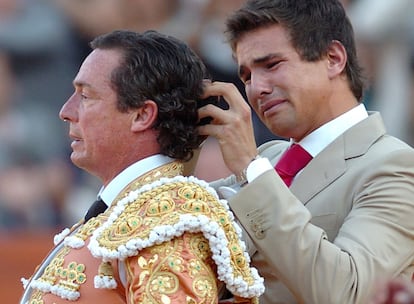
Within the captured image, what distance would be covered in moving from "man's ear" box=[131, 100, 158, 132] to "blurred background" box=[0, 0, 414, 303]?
2.84 m

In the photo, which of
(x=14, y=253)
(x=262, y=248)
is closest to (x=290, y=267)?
(x=262, y=248)

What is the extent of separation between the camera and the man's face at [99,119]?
123 inches

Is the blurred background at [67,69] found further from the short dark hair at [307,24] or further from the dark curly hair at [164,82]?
the dark curly hair at [164,82]

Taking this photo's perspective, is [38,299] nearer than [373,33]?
Yes

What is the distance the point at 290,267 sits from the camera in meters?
3.12

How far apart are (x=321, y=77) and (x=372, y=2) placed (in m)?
3.46

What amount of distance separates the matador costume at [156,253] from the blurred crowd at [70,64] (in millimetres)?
3074

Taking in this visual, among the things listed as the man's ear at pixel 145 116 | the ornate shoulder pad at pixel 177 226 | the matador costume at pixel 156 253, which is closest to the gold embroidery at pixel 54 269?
the matador costume at pixel 156 253

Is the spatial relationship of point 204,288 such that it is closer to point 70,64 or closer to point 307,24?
point 307,24

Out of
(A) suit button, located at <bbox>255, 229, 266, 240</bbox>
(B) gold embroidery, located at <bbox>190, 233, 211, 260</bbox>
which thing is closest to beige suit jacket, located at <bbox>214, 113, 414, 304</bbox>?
(A) suit button, located at <bbox>255, 229, 266, 240</bbox>

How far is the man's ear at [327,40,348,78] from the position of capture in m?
3.55

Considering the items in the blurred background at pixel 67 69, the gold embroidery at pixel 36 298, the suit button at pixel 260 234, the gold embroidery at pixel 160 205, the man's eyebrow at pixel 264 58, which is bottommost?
the suit button at pixel 260 234

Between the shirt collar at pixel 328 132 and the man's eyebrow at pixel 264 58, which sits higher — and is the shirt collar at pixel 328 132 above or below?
below

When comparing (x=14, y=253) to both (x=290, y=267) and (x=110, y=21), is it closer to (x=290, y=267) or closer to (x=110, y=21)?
(x=110, y=21)
